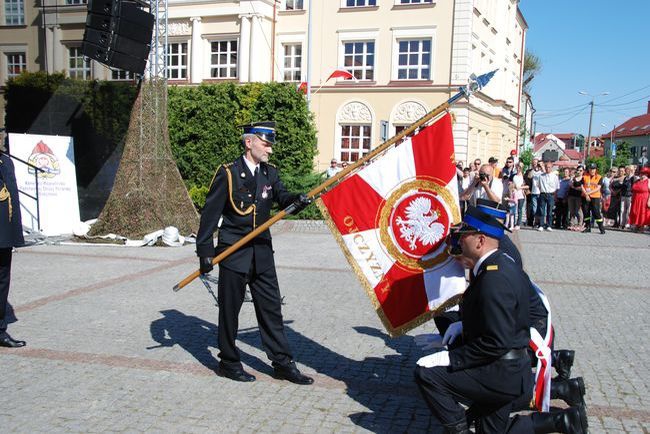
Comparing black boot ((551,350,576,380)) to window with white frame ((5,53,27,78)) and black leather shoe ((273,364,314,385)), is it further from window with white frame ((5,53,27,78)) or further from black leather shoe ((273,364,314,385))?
window with white frame ((5,53,27,78))

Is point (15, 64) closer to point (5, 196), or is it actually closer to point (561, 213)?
point (5, 196)

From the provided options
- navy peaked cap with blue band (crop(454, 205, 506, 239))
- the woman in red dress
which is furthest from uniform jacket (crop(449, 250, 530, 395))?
the woman in red dress

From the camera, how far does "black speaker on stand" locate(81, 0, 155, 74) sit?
13.1m

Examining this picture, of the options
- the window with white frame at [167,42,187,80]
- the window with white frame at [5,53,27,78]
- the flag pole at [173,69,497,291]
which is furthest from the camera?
the window with white frame at [167,42,187,80]

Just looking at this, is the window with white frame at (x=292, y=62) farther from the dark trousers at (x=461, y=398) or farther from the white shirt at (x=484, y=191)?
the dark trousers at (x=461, y=398)

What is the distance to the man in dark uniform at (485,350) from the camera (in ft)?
11.3

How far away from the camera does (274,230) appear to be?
16.6 metres

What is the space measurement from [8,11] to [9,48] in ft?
4.37

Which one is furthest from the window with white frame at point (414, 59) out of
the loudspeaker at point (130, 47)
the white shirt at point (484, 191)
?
the white shirt at point (484, 191)

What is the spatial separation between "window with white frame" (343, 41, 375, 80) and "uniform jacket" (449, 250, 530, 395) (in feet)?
89.6

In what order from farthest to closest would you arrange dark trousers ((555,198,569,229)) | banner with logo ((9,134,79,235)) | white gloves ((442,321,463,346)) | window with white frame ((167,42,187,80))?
window with white frame ((167,42,187,80))
dark trousers ((555,198,569,229))
banner with logo ((9,134,79,235))
white gloves ((442,321,463,346))

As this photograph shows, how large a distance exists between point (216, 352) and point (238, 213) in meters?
1.63

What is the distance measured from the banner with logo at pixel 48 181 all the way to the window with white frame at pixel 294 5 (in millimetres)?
19335

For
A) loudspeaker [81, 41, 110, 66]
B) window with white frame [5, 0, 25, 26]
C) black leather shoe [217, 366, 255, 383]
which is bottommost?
black leather shoe [217, 366, 255, 383]
